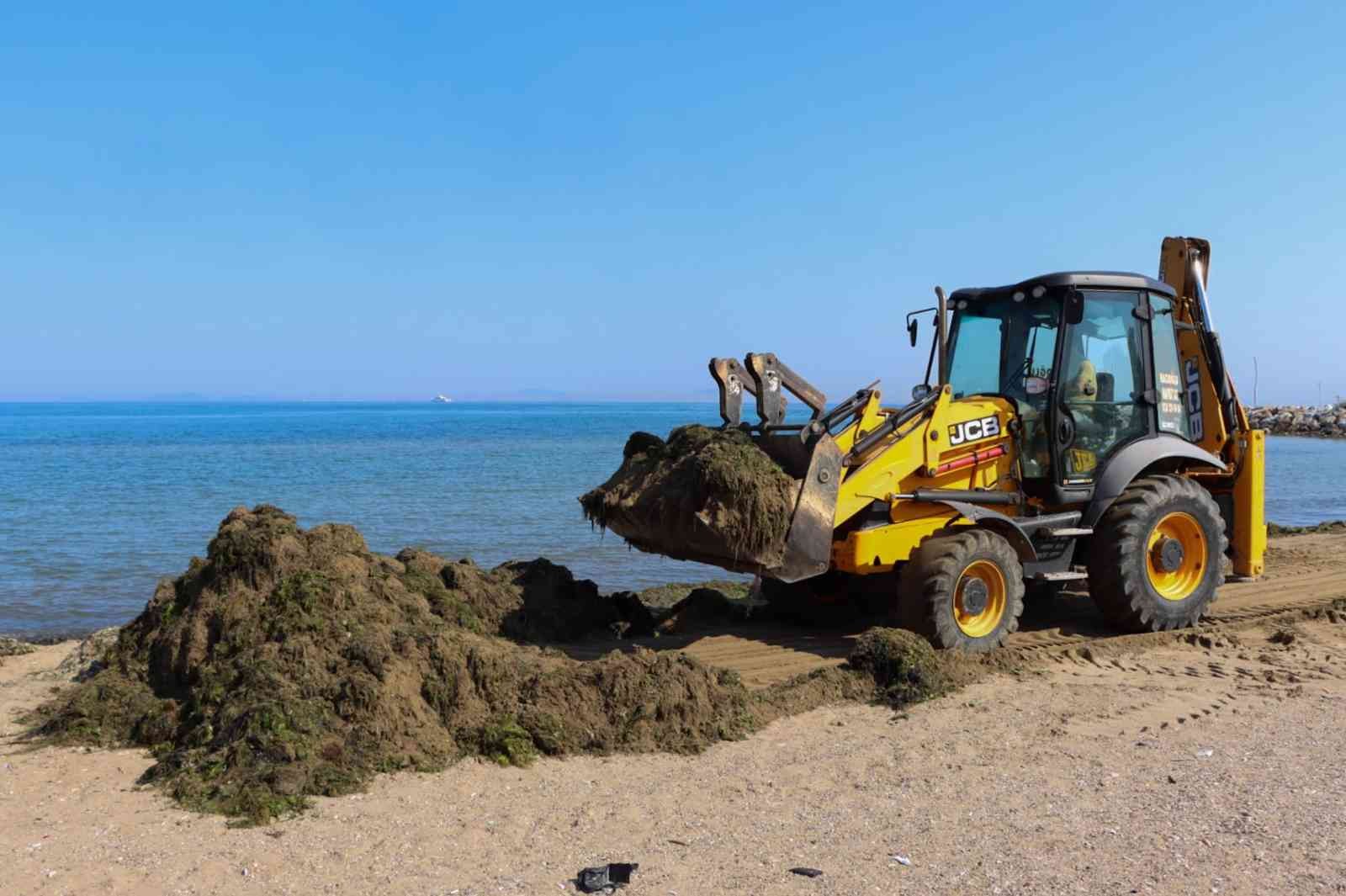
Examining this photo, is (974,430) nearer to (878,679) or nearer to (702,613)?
(878,679)

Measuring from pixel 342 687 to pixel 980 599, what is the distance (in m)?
4.53

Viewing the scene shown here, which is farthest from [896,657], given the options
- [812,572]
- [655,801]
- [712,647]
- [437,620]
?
[437,620]

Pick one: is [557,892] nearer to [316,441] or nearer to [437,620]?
[437,620]

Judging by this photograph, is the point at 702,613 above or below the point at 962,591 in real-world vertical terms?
below

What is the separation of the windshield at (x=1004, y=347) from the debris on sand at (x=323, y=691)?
370cm

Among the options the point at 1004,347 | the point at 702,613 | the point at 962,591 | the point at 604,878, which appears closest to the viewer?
the point at 604,878

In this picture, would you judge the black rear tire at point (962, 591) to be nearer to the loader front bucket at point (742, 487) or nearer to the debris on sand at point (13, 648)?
the loader front bucket at point (742, 487)

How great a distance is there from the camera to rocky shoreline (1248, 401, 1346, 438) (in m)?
46.8

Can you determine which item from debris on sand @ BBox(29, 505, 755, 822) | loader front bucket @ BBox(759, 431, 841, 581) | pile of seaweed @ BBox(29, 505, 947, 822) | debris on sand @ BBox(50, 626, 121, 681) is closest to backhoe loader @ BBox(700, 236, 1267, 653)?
loader front bucket @ BBox(759, 431, 841, 581)

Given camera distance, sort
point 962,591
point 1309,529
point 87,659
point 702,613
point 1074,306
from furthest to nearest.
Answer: point 1309,529 → point 702,613 → point 1074,306 → point 87,659 → point 962,591

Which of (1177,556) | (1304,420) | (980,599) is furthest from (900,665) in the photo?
(1304,420)

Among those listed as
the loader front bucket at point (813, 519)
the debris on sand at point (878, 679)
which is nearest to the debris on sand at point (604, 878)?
the debris on sand at point (878, 679)

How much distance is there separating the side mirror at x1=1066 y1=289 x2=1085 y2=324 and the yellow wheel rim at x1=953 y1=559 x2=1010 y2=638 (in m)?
2.03

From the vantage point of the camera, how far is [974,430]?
861 cm
